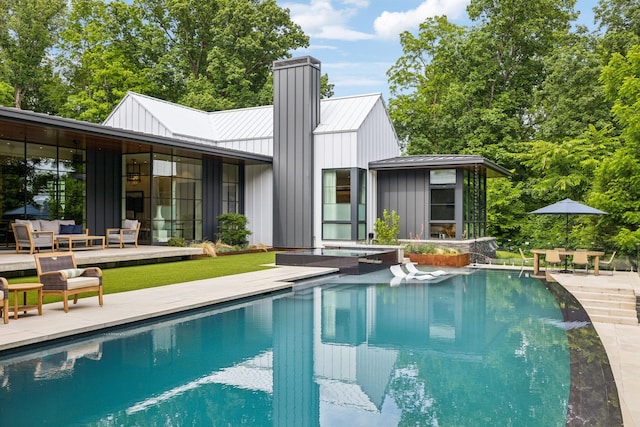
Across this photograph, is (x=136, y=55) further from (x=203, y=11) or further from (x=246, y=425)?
(x=246, y=425)

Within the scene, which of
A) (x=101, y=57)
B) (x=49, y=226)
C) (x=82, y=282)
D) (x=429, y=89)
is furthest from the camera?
(x=429, y=89)

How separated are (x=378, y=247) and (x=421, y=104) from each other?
651 inches

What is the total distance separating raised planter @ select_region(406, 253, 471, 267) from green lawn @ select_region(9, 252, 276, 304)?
15.0 ft

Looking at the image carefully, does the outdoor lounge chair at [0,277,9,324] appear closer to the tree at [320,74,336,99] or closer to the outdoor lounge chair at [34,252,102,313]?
the outdoor lounge chair at [34,252,102,313]

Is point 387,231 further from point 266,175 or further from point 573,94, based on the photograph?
point 573,94

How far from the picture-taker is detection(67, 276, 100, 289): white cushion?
23.6ft

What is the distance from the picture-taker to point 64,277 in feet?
23.4

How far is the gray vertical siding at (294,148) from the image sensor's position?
A: 18578mm

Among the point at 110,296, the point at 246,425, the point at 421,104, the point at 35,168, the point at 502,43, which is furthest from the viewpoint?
the point at 421,104

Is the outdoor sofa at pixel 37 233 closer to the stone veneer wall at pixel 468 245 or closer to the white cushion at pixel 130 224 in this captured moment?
the white cushion at pixel 130 224

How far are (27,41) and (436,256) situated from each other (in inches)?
1112

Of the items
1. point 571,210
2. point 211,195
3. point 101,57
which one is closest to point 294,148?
point 211,195

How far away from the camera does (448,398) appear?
4.54m

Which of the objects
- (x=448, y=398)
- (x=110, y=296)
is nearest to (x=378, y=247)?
(x=110, y=296)
